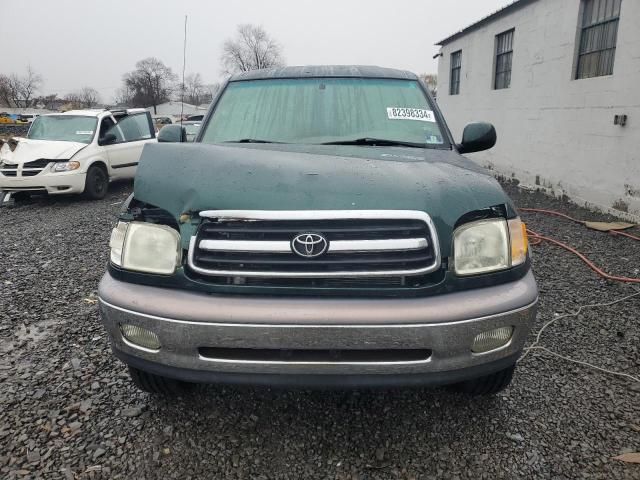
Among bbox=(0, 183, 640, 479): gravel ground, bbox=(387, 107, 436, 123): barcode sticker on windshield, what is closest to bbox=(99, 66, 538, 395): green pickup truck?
bbox=(0, 183, 640, 479): gravel ground

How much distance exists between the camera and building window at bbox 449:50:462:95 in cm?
1410

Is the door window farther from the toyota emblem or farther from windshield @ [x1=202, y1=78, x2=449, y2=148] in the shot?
the toyota emblem

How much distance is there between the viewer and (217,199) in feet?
5.99

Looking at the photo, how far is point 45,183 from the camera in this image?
7898mm

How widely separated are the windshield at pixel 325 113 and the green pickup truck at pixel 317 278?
3.15 feet

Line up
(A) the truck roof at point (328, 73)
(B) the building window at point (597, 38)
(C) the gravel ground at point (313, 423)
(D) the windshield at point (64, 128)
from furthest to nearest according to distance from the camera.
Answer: (D) the windshield at point (64, 128) < (B) the building window at point (597, 38) < (A) the truck roof at point (328, 73) < (C) the gravel ground at point (313, 423)

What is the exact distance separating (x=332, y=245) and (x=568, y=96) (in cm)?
797

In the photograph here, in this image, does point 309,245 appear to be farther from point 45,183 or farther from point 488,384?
point 45,183

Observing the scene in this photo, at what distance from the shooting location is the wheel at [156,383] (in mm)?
2219

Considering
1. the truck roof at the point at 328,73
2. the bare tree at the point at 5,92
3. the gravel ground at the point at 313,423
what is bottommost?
the gravel ground at the point at 313,423

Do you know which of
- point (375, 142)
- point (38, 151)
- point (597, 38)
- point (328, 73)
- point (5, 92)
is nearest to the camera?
point (375, 142)

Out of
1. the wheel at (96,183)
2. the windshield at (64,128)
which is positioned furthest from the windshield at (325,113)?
the windshield at (64,128)

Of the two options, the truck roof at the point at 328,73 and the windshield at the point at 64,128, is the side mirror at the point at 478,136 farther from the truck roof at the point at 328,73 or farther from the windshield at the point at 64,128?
the windshield at the point at 64,128

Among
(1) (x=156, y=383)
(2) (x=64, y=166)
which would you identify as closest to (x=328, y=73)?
(1) (x=156, y=383)
